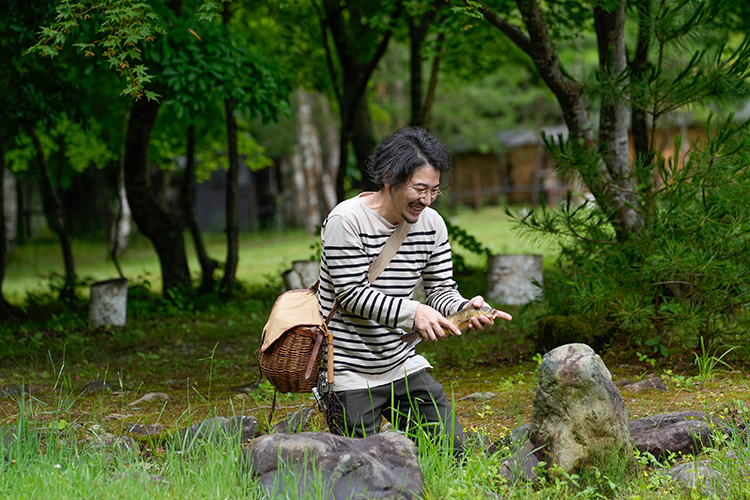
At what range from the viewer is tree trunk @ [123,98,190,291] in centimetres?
1016

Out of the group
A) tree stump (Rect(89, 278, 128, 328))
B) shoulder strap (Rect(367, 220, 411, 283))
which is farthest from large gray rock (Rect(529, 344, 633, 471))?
tree stump (Rect(89, 278, 128, 328))

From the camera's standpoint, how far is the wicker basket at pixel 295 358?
9.98ft

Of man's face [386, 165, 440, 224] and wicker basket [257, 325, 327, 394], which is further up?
man's face [386, 165, 440, 224]

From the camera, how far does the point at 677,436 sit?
3635mm

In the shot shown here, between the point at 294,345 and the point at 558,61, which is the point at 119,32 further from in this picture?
the point at 558,61

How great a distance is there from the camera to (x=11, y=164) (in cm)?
1692

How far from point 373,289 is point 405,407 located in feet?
2.21

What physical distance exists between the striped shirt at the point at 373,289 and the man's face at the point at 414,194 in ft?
0.33

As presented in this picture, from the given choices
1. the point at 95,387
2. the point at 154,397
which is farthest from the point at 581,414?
the point at 95,387

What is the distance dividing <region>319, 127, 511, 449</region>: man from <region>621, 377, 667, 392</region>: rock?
2002 millimetres

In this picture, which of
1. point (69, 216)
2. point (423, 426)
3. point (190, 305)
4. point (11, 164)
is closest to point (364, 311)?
point (423, 426)

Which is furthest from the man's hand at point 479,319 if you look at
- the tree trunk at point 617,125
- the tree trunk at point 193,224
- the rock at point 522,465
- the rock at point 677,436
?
the tree trunk at point 193,224

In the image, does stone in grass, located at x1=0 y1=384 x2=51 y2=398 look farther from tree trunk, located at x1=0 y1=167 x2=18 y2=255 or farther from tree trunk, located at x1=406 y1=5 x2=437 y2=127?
tree trunk, located at x1=0 y1=167 x2=18 y2=255

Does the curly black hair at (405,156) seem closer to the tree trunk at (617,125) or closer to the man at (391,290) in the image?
the man at (391,290)
